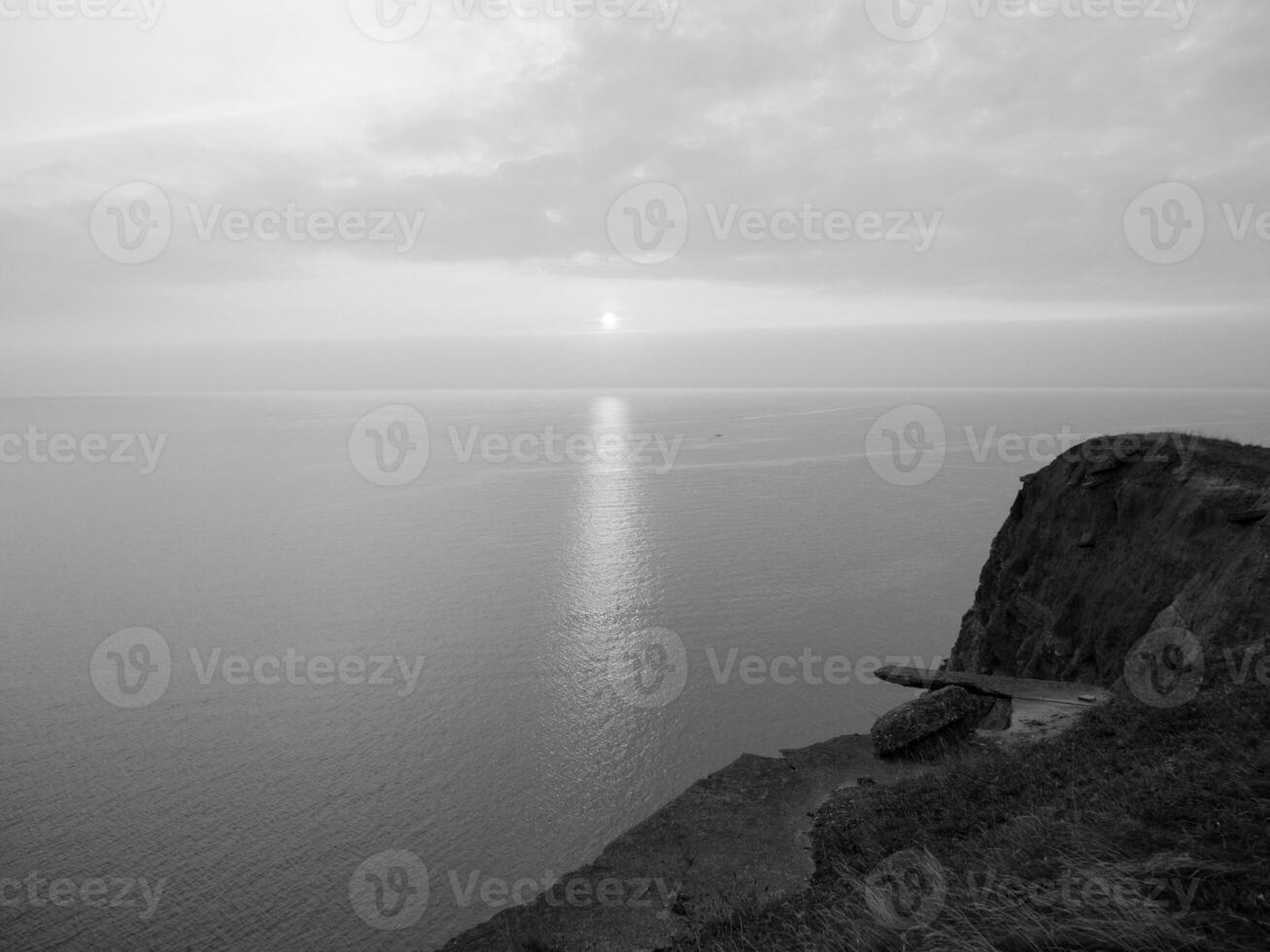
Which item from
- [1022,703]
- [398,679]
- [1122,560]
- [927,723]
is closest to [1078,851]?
[927,723]

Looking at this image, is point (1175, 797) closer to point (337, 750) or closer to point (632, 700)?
point (632, 700)

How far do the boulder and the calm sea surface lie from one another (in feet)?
43.9

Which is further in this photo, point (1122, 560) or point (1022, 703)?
point (1122, 560)

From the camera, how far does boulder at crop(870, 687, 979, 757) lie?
62.0ft

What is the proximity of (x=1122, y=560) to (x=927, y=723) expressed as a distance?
42.9 ft

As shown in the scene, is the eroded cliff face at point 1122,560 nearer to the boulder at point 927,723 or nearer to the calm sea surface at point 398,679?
the boulder at point 927,723

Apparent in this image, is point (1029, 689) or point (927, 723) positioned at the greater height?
point (1029, 689)

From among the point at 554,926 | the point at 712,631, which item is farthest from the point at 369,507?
the point at 554,926

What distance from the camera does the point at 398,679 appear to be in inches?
1550

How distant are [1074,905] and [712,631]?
136 feet

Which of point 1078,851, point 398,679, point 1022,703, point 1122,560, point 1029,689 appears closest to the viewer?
point 1078,851

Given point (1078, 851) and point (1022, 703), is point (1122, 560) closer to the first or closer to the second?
point (1022, 703)

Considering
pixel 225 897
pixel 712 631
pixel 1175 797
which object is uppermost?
pixel 1175 797

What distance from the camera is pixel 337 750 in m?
32.3
